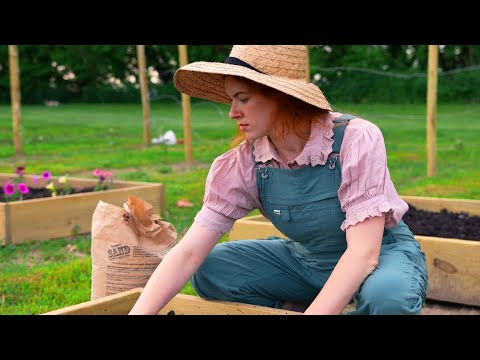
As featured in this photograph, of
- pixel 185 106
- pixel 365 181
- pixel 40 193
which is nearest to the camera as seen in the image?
pixel 365 181

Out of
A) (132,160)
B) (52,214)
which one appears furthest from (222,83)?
(132,160)

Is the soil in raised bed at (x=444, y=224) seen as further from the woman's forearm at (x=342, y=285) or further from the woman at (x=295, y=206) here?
the woman's forearm at (x=342, y=285)

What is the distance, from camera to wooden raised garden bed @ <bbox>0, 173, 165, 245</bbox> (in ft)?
16.5

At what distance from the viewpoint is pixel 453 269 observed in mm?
3766

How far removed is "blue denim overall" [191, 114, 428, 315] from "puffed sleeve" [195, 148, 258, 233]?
5cm

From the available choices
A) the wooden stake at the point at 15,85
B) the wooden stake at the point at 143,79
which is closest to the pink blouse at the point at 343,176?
the wooden stake at the point at 15,85

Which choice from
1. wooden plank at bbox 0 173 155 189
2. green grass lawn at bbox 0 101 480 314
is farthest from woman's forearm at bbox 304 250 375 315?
wooden plank at bbox 0 173 155 189

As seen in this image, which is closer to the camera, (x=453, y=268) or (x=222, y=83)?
(x=222, y=83)

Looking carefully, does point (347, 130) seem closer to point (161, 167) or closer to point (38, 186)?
point (38, 186)

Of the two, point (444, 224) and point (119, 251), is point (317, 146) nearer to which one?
point (119, 251)

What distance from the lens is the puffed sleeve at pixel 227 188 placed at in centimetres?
282

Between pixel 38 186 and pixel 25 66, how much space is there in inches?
1036

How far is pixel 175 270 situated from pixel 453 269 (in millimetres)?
1626
